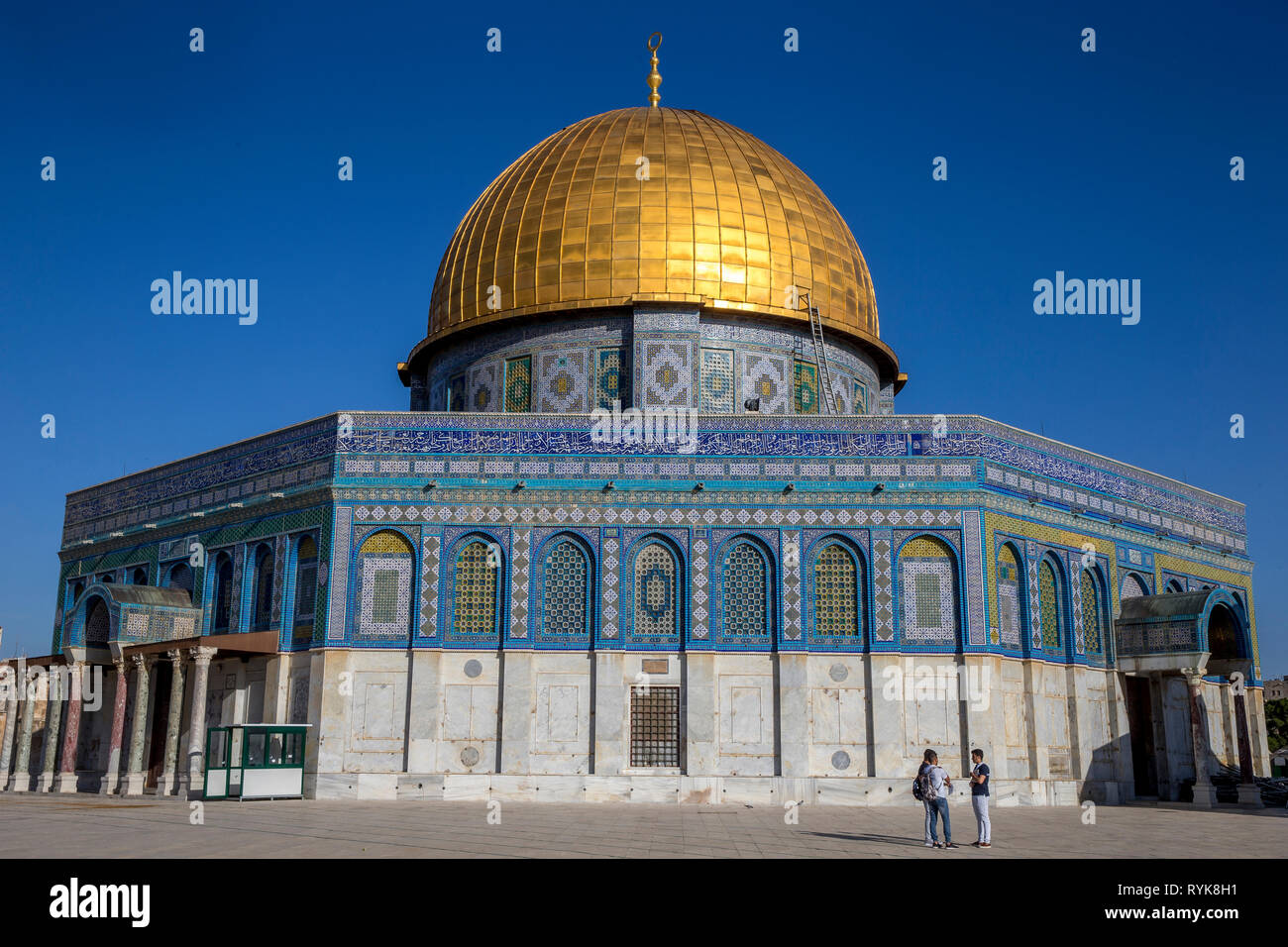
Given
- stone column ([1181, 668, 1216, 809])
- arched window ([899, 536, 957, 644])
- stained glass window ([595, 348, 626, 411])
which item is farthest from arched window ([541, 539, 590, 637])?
stone column ([1181, 668, 1216, 809])

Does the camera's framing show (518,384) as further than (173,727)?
Yes

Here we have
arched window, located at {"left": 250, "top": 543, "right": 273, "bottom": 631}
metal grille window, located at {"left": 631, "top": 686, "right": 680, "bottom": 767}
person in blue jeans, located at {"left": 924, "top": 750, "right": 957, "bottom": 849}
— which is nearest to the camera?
person in blue jeans, located at {"left": 924, "top": 750, "right": 957, "bottom": 849}

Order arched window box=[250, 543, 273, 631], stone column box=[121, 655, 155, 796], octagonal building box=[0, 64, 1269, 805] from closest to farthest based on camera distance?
octagonal building box=[0, 64, 1269, 805], stone column box=[121, 655, 155, 796], arched window box=[250, 543, 273, 631]

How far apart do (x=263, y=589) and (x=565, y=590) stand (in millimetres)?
6133

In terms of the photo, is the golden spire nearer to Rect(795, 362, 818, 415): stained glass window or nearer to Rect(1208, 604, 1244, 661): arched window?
Rect(795, 362, 818, 415): stained glass window

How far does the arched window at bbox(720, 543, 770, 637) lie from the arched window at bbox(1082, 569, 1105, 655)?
661 centimetres

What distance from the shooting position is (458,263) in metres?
29.6

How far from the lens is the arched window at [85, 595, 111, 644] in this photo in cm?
2661

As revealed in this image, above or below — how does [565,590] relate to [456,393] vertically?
below

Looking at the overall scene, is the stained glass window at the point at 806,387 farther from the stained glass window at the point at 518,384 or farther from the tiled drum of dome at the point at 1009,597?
the tiled drum of dome at the point at 1009,597

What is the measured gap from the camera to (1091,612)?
2505cm

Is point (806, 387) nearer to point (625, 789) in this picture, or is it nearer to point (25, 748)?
point (625, 789)

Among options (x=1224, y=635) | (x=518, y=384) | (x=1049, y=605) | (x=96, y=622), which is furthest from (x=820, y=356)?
(x=96, y=622)

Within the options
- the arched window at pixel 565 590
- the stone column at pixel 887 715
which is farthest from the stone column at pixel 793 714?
the arched window at pixel 565 590
